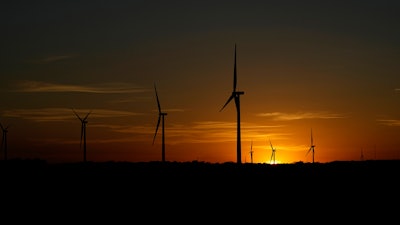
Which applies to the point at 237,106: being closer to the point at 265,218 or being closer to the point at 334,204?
the point at 334,204

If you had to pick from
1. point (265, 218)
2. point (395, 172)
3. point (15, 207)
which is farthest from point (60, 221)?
point (395, 172)

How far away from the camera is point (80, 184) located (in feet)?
346

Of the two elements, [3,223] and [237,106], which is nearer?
[3,223]

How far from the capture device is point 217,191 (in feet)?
306

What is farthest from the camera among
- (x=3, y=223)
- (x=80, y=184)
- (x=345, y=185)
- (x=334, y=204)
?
(x=80, y=184)

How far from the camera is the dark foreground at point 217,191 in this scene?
255 feet

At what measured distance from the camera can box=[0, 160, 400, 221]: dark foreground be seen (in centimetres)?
7762

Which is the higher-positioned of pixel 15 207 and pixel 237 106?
pixel 237 106

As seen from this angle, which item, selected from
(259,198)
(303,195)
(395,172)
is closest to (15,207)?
(259,198)

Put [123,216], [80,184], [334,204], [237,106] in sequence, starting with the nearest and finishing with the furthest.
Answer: [123,216] → [334,204] → [80,184] → [237,106]

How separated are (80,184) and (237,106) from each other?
1066 inches

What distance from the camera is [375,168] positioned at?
374 feet

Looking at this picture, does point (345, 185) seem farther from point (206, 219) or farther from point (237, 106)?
point (206, 219)

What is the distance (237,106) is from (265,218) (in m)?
41.8
